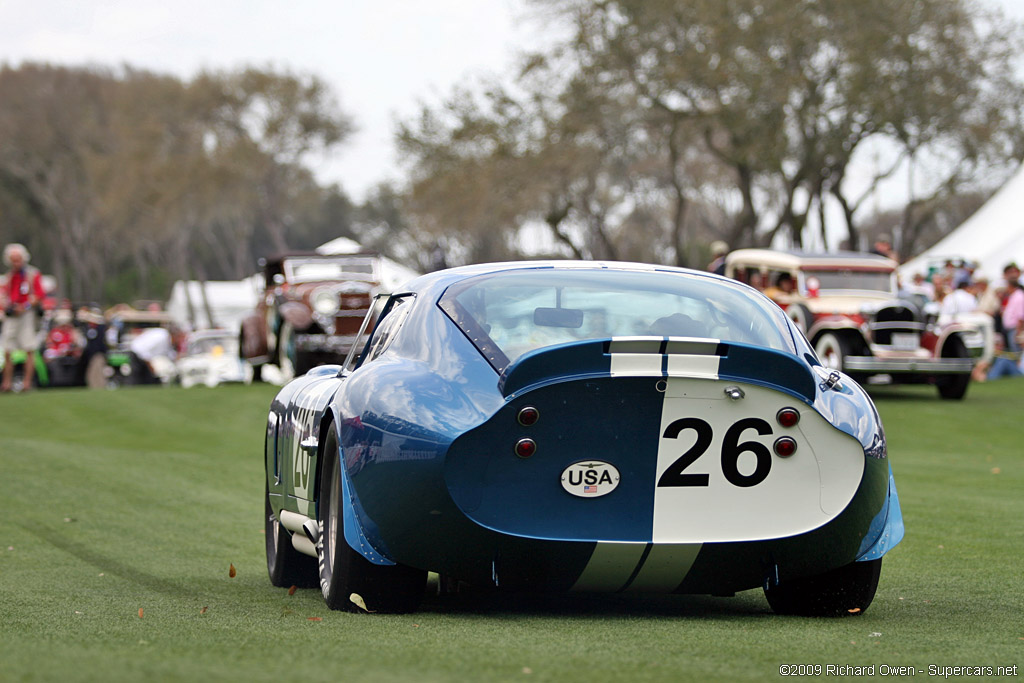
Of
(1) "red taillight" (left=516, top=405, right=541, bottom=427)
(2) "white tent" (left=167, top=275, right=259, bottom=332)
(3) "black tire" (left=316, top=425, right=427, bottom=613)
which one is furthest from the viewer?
(2) "white tent" (left=167, top=275, right=259, bottom=332)

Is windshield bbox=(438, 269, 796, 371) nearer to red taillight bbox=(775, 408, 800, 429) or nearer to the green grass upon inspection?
red taillight bbox=(775, 408, 800, 429)

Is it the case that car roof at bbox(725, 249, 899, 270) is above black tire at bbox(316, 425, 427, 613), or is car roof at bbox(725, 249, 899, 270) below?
above

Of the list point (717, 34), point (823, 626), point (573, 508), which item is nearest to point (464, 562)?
point (573, 508)

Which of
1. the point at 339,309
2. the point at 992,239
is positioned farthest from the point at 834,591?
the point at 992,239

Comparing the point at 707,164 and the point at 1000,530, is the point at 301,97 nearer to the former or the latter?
the point at 707,164

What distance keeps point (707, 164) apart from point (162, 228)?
1016 inches

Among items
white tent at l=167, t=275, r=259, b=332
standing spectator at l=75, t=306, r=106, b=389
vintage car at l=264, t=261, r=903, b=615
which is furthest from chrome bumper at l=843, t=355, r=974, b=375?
white tent at l=167, t=275, r=259, b=332

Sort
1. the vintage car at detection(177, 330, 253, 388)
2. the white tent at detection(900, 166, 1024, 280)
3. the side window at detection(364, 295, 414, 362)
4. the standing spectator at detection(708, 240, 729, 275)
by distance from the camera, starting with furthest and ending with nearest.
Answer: the white tent at detection(900, 166, 1024, 280) → the vintage car at detection(177, 330, 253, 388) → the standing spectator at detection(708, 240, 729, 275) → the side window at detection(364, 295, 414, 362)

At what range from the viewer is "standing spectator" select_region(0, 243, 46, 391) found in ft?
63.2

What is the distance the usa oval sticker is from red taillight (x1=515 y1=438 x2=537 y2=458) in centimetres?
14

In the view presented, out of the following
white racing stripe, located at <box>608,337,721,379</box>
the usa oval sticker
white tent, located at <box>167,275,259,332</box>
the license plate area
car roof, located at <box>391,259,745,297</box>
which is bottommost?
white tent, located at <box>167,275,259,332</box>

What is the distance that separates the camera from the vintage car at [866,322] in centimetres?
1891

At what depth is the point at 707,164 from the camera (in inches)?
2453

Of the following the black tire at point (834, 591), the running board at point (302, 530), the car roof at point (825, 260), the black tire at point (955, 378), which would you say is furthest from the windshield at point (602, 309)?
the car roof at point (825, 260)
